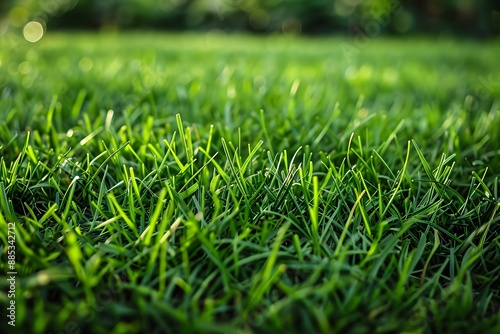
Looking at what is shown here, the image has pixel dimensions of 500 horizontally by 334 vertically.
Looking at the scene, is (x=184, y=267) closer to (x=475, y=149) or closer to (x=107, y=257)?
(x=107, y=257)

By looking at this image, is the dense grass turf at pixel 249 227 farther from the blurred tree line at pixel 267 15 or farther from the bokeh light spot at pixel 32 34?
the blurred tree line at pixel 267 15

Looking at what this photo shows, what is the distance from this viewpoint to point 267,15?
294 inches

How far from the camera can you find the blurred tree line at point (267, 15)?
692 cm

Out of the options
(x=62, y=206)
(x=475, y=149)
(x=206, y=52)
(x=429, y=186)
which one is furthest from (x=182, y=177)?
(x=206, y=52)

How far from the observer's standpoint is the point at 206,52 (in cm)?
374

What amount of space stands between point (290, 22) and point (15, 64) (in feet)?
17.8

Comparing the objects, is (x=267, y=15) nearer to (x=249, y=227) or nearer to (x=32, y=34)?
(x=32, y=34)

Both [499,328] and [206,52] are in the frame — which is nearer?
[499,328]

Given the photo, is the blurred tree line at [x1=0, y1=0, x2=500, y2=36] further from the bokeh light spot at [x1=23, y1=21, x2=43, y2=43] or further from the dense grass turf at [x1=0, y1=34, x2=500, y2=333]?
the dense grass turf at [x1=0, y1=34, x2=500, y2=333]

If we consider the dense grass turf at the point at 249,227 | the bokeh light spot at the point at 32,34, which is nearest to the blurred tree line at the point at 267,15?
the bokeh light spot at the point at 32,34

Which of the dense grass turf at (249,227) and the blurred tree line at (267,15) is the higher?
the blurred tree line at (267,15)

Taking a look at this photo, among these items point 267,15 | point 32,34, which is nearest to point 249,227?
point 32,34

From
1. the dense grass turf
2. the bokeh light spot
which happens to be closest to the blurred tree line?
the bokeh light spot

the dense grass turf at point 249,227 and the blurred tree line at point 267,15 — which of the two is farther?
the blurred tree line at point 267,15
